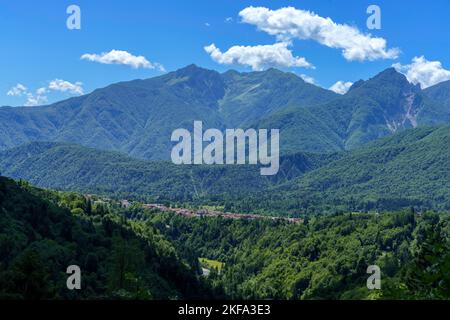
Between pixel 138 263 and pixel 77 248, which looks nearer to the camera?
pixel 138 263

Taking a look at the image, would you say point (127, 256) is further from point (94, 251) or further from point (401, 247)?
point (401, 247)

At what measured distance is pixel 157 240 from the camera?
182m

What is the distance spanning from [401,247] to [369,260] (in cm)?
1505

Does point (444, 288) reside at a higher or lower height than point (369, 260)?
higher

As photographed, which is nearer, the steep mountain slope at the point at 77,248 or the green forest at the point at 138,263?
the green forest at the point at 138,263

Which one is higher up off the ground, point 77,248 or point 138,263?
point 138,263

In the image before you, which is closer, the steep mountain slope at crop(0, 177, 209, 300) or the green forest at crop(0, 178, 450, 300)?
the green forest at crop(0, 178, 450, 300)

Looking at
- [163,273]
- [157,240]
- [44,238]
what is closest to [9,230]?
[44,238]
